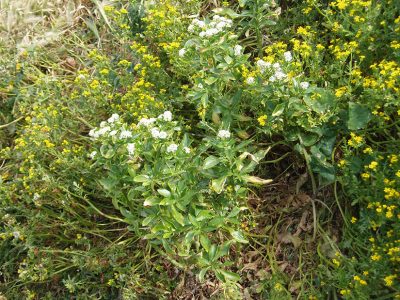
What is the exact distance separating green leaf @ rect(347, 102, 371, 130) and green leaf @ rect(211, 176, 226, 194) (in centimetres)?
75

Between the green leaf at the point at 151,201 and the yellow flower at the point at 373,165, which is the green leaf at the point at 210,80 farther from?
the yellow flower at the point at 373,165

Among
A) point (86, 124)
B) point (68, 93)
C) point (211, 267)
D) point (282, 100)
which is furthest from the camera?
point (68, 93)

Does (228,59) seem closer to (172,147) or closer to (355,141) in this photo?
(172,147)

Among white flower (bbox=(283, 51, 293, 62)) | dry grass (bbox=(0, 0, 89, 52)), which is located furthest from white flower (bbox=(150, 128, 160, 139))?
dry grass (bbox=(0, 0, 89, 52))

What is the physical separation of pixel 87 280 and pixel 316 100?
171cm

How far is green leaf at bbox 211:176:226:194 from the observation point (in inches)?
91.5

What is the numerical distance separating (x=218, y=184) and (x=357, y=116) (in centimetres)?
85

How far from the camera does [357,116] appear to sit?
2.53 m

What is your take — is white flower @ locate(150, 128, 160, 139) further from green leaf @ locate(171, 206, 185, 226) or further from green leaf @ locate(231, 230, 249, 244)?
green leaf @ locate(231, 230, 249, 244)

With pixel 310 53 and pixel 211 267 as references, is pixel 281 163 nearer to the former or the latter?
pixel 310 53

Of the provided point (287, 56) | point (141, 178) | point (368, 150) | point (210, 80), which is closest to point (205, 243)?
point (141, 178)

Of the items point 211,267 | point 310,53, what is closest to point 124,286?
point 211,267

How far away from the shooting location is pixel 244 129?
2.80 metres

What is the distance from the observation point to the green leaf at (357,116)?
2498mm
